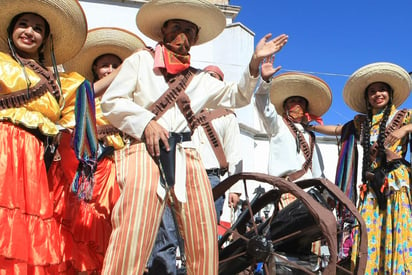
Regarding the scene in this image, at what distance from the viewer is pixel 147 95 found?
2.93 meters

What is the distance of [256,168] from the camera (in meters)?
13.4

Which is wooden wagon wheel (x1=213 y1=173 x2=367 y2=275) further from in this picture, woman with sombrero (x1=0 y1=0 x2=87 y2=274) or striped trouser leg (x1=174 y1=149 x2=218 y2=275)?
woman with sombrero (x1=0 y1=0 x2=87 y2=274)

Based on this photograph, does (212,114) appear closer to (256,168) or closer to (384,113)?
(384,113)

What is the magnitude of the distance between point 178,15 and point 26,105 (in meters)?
1.14

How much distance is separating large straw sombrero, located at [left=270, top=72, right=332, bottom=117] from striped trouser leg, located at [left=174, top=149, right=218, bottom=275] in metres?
2.62

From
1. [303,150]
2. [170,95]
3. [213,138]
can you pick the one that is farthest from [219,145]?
[170,95]

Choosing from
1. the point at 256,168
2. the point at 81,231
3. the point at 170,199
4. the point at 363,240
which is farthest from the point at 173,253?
the point at 256,168

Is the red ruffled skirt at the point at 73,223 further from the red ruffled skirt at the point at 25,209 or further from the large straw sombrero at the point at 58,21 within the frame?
the large straw sombrero at the point at 58,21

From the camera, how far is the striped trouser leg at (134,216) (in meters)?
2.59

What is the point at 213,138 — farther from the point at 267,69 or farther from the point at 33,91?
the point at 33,91

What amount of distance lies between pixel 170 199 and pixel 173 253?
1.38 m

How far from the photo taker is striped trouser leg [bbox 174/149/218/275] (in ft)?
9.29

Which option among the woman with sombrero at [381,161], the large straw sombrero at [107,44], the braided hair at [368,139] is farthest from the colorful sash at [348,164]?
the large straw sombrero at [107,44]

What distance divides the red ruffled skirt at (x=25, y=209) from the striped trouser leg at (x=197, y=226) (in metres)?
0.86
